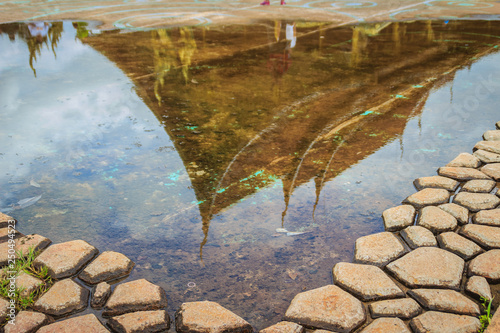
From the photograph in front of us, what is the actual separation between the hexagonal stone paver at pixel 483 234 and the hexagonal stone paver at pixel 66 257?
226cm

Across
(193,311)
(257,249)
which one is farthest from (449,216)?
(193,311)

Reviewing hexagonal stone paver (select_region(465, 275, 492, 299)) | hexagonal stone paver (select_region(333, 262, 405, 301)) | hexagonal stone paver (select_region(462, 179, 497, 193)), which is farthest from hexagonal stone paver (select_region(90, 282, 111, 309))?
hexagonal stone paver (select_region(462, 179, 497, 193))

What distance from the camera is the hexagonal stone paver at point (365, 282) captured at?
6.68 feet

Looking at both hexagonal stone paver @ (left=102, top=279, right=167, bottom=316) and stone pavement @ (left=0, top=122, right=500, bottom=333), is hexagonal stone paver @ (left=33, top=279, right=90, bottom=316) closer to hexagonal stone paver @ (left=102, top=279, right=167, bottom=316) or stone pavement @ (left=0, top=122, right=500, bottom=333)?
stone pavement @ (left=0, top=122, right=500, bottom=333)

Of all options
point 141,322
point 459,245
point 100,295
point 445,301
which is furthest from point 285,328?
Result: point 459,245

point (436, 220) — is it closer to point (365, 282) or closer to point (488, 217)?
point (488, 217)

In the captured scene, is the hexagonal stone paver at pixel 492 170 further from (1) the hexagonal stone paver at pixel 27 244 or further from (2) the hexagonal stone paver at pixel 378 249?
(1) the hexagonal stone paver at pixel 27 244

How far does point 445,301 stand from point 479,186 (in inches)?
51.7

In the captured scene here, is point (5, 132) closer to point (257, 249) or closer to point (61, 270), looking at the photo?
point (61, 270)

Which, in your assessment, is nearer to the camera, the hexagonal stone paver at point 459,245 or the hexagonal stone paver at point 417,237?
the hexagonal stone paver at point 459,245

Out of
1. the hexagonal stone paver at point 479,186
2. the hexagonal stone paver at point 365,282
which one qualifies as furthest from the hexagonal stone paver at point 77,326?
the hexagonal stone paver at point 479,186

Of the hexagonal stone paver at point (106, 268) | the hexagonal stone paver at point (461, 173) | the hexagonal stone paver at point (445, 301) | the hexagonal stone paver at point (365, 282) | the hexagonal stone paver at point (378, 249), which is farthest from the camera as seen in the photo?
the hexagonal stone paver at point (461, 173)

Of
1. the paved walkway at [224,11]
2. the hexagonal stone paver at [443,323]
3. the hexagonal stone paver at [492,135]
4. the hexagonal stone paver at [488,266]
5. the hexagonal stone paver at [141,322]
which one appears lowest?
the hexagonal stone paver at [443,323]

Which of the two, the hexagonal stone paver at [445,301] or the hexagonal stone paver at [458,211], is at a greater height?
the hexagonal stone paver at [458,211]
